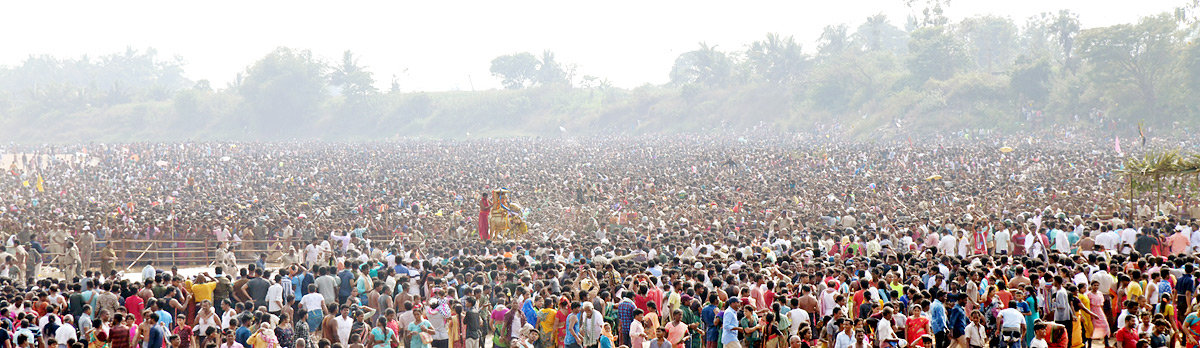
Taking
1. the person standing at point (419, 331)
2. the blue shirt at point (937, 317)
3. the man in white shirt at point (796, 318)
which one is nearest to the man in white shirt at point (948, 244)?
the blue shirt at point (937, 317)

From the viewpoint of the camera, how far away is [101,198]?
30.4 metres

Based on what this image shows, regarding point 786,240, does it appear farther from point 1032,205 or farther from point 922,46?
point 922,46

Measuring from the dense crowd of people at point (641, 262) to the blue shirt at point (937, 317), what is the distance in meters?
0.02

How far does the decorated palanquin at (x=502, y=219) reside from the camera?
1950 centimetres

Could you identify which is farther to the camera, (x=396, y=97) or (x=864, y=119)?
(x=396, y=97)

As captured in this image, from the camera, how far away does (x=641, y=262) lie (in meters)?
13.4

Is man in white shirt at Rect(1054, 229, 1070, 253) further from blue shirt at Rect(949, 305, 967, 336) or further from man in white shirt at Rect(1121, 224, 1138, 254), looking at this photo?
blue shirt at Rect(949, 305, 967, 336)

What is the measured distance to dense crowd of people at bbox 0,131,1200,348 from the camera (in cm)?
938

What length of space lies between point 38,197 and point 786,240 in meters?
24.6

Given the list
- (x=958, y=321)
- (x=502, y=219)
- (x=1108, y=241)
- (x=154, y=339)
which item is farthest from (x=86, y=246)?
(x=1108, y=241)

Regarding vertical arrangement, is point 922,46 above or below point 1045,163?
above

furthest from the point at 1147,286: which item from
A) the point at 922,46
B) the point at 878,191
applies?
the point at 922,46

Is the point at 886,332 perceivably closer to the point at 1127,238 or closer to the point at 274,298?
the point at 274,298

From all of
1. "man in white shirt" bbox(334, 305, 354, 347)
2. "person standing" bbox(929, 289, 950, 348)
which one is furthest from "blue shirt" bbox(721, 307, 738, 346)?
"man in white shirt" bbox(334, 305, 354, 347)
